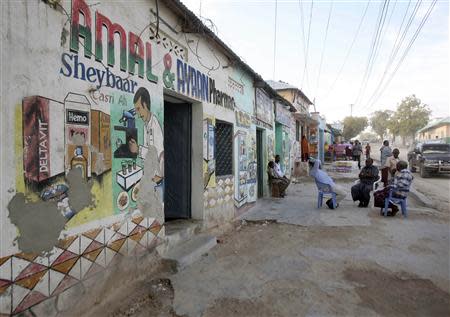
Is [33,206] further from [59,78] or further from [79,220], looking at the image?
[59,78]

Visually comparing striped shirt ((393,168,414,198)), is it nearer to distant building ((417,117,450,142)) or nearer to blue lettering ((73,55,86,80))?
blue lettering ((73,55,86,80))

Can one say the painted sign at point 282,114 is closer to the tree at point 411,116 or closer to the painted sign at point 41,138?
the painted sign at point 41,138

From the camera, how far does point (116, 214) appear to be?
3861 mm

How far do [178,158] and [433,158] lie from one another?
15.4m

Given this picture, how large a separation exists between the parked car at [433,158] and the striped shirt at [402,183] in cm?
1045

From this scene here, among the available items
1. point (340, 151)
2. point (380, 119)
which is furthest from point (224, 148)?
point (380, 119)

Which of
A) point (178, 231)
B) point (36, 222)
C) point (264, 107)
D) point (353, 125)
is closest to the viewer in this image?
point (36, 222)

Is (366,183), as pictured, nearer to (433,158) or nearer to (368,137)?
(433,158)

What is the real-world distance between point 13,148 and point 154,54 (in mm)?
2538

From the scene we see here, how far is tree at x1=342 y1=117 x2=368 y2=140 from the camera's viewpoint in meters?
66.2

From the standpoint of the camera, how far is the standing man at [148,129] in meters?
4.29

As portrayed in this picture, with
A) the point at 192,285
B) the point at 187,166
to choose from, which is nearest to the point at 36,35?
the point at 192,285

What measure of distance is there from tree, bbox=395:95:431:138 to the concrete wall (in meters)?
56.9

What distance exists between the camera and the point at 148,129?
447 centimetres
